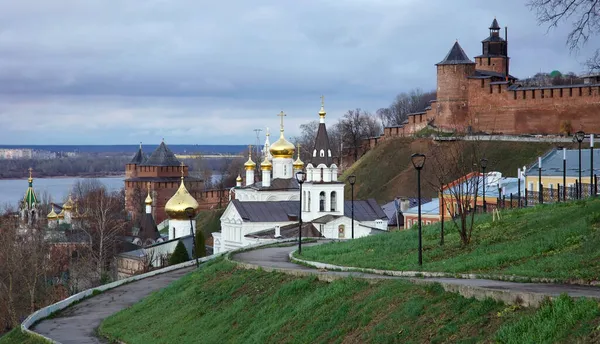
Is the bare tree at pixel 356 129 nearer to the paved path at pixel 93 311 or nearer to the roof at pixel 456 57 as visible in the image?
the roof at pixel 456 57

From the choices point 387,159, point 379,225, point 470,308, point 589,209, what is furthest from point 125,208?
point 470,308

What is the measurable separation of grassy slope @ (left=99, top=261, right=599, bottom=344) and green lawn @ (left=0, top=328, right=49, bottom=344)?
4.37 feet

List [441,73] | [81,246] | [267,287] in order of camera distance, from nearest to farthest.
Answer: [267,287] < [81,246] < [441,73]

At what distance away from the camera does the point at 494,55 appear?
8050 centimetres

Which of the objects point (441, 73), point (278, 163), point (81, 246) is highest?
point (441, 73)

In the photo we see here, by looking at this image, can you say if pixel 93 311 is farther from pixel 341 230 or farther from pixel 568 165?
pixel 341 230

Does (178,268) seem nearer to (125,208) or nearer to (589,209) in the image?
(589,209)

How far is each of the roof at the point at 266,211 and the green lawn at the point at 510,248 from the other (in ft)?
79.2

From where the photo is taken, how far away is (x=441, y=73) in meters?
72.7

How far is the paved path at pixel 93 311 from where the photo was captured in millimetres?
23823

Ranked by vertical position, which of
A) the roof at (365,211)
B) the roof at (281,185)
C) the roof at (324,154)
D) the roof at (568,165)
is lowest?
the roof at (365,211)

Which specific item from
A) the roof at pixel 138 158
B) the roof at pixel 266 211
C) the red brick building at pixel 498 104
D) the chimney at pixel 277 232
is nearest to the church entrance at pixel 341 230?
the roof at pixel 266 211

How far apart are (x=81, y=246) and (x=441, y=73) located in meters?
26.6

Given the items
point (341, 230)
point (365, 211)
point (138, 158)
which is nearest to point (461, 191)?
point (341, 230)
